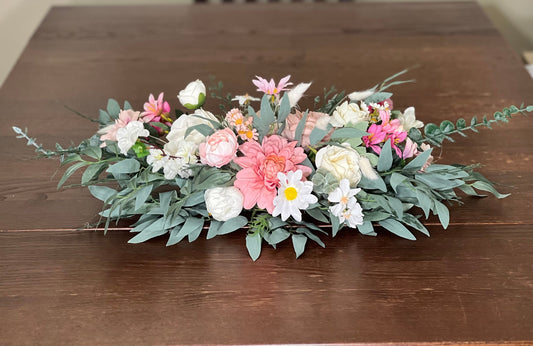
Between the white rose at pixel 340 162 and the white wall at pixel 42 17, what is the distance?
6.64 feet

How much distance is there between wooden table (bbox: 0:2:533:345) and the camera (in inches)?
33.2

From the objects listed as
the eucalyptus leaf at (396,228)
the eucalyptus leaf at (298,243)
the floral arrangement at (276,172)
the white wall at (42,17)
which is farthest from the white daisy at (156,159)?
the white wall at (42,17)

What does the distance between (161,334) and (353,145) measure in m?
0.41

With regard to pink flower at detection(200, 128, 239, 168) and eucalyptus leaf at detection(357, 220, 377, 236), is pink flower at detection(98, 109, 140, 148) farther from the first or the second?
eucalyptus leaf at detection(357, 220, 377, 236)

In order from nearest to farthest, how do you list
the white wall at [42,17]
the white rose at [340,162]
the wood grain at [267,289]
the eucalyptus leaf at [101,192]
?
1. the wood grain at [267,289]
2. the white rose at [340,162]
3. the eucalyptus leaf at [101,192]
4. the white wall at [42,17]

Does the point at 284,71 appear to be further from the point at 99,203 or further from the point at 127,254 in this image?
the point at 127,254

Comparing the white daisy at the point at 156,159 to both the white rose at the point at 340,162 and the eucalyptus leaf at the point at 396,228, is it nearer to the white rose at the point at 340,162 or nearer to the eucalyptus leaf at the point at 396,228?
the white rose at the point at 340,162

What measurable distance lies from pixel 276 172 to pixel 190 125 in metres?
0.18

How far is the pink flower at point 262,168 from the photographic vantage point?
93 cm

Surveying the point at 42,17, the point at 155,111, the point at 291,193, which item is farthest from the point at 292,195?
the point at 42,17

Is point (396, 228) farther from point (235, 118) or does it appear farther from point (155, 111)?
point (155, 111)

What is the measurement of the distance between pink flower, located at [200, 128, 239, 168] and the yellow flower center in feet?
0.33

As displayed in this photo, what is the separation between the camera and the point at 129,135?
0.97 meters

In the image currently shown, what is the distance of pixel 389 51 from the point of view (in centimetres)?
179
